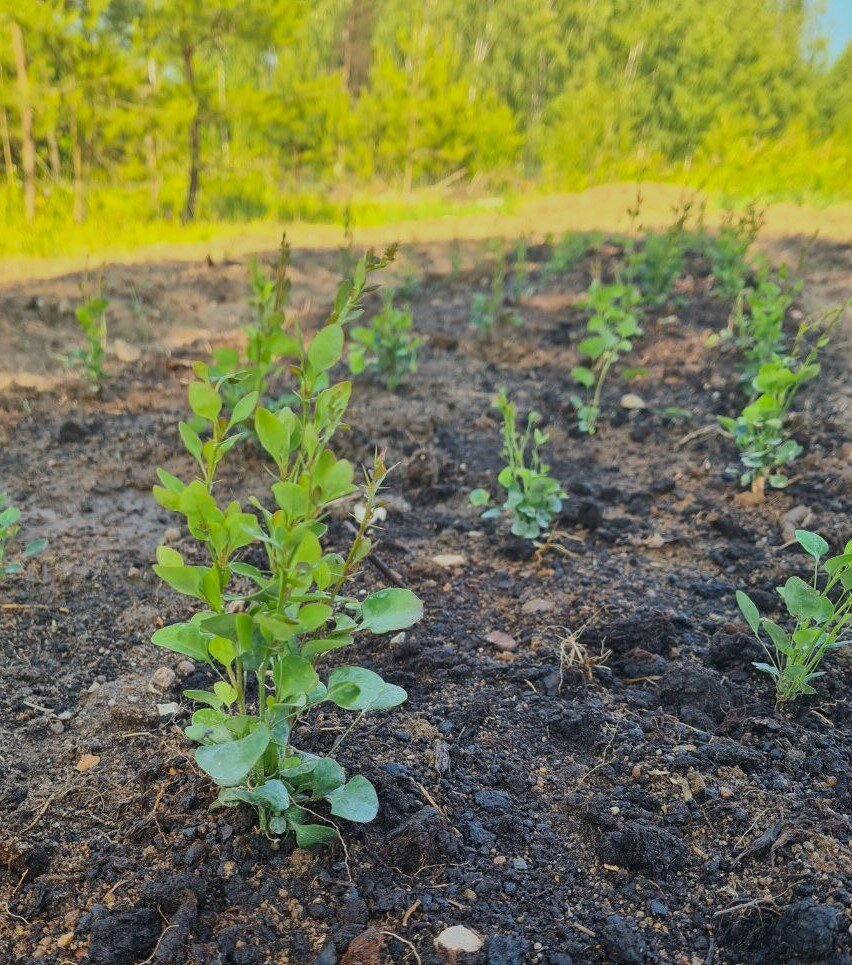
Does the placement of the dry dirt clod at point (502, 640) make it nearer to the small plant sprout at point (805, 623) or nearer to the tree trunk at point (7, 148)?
the small plant sprout at point (805, 623)

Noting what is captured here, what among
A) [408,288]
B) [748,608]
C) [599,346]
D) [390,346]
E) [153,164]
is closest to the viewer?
[748,608]

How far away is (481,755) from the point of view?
4.86 feet

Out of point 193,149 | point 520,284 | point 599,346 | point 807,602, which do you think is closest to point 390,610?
point 807,602

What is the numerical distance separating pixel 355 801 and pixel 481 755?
1.34 feet

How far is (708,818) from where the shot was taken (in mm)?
1350

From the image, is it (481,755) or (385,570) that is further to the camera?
(385,570)

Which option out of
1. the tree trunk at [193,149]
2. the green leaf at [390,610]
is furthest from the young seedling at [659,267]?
the tree trunk at [193,149]

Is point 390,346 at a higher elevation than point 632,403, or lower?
higher

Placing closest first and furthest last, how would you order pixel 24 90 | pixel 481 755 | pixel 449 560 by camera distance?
pixel 481 755 < pixel 449 560 < pixel 24 90

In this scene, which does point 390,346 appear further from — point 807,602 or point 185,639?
point 185,639

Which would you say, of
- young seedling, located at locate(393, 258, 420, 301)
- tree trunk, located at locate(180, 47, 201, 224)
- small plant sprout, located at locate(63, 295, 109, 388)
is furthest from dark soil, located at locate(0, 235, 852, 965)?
tree trunk, located at locate(180, 47, 201, 224)

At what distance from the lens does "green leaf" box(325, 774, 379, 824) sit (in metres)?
1.12

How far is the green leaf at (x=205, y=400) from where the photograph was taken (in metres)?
1.09

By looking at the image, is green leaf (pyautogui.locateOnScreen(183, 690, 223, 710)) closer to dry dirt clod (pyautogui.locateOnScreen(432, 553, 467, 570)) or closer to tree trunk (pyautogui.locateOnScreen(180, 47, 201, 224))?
dry dirt clod (pyautogui.locateOnScreen(432, 553, 467, 570))
